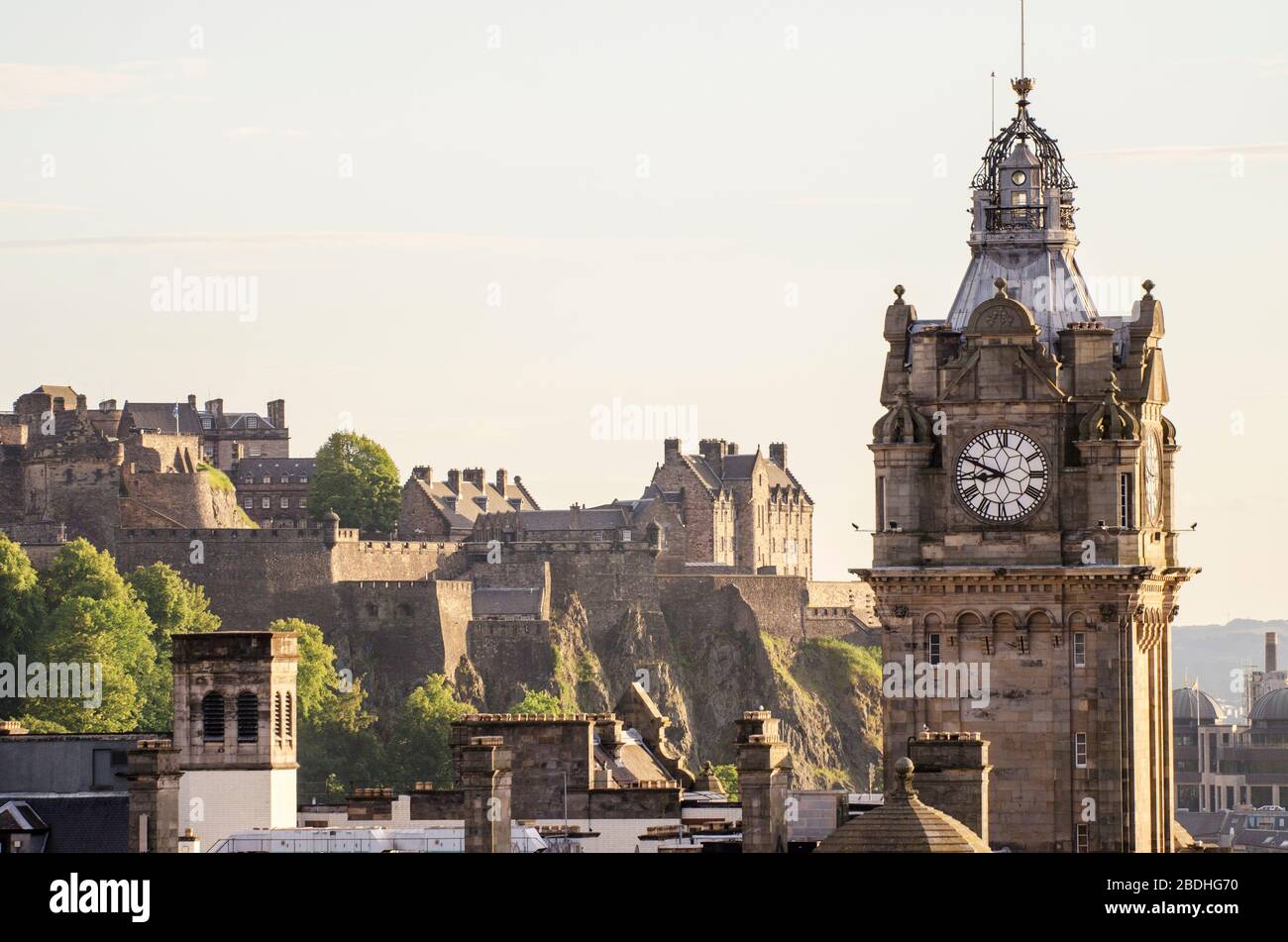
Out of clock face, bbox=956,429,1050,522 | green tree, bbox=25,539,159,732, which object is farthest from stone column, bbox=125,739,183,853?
green tree, bbox=25,539,159,732

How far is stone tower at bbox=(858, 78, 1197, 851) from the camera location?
54062 mm

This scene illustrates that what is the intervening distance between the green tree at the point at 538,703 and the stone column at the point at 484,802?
119m

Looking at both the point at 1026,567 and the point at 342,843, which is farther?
the point at 342,843

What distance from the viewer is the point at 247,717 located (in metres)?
77.6

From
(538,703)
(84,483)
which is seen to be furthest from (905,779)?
(84,483)

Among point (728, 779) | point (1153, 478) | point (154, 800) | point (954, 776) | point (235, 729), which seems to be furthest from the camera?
point (728, 779)

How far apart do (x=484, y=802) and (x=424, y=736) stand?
376ft

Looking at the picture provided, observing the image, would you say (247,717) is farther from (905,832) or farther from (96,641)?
(96,641)

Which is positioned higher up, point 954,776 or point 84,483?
point 84,483

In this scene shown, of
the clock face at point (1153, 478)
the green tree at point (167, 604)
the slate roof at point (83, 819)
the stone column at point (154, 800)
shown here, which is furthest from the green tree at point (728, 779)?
the clock face at point (1153, 478)

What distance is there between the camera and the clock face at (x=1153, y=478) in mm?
54969

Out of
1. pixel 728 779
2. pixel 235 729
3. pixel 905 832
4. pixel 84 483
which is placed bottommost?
pixel 905 832

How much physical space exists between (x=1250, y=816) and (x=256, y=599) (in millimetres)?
42808
